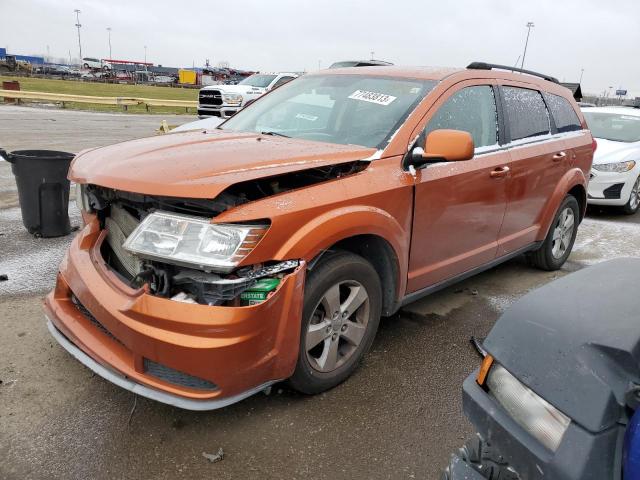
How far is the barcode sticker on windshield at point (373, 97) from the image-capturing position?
11.3ft

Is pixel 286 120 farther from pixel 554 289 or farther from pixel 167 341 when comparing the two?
pixel 554 289

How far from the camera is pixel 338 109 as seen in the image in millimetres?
3617

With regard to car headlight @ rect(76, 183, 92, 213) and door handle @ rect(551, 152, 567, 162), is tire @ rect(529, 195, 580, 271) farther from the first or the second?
car headlight @ rect(76, 183, 92, 213)

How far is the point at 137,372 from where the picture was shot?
2.40m

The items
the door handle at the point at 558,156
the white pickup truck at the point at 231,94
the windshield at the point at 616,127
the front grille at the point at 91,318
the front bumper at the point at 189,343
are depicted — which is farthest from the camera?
the white pickup truck at the point at 231,94

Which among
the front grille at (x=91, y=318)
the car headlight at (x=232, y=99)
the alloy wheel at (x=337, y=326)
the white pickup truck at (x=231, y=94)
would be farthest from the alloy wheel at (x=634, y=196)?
the car headlight at (x=232, y=99)

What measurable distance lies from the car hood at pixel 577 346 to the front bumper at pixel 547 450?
4cm

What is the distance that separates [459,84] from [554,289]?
2.17m

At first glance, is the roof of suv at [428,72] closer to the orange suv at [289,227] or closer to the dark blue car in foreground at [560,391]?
the orange suv at [289,227]

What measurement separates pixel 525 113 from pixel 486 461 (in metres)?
3.49

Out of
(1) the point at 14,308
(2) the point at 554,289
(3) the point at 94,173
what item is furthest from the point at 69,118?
(2) the point at 554,289

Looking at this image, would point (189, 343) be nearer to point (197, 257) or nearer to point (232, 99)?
point (197, 257)

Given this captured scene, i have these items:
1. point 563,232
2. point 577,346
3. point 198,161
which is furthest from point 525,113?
point 577,346

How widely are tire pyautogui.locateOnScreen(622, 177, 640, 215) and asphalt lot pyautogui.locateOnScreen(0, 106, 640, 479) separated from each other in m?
5.66
